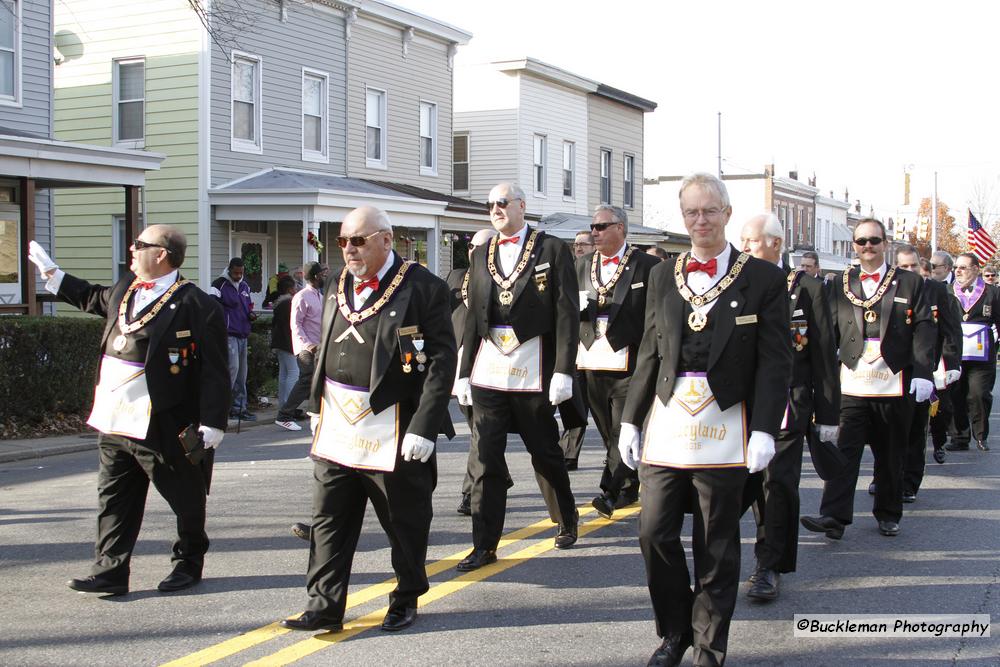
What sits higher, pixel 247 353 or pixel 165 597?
pixel 247 353

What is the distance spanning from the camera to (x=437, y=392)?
5.28 meters

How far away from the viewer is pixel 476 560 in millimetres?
6562

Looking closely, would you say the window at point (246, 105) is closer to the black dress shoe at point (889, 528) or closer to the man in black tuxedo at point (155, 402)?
the man in black tuxedo at point (155, 402)

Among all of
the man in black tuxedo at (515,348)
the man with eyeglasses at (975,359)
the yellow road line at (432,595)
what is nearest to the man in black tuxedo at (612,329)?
the yellow road line at (432,595)

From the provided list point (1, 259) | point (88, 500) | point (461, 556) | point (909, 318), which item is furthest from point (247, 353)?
point (909, 318)

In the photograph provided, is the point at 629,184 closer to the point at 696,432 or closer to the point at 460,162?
the point at 460,162

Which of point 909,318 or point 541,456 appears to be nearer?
point 541,456

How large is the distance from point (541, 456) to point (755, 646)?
1935mm

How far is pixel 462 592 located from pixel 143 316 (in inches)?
90.3

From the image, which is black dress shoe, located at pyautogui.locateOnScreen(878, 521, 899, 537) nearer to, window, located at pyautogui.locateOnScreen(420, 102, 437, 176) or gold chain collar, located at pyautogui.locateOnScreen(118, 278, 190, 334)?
gold chain collar, located at pyautogui.locateOnScreen(118, 278, 190, 334)

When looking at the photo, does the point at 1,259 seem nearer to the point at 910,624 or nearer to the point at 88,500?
the point at 88,500

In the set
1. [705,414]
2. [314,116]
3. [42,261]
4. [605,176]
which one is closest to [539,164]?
[605,176]

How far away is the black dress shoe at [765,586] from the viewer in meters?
6.02

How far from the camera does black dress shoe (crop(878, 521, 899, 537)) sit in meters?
7.64
